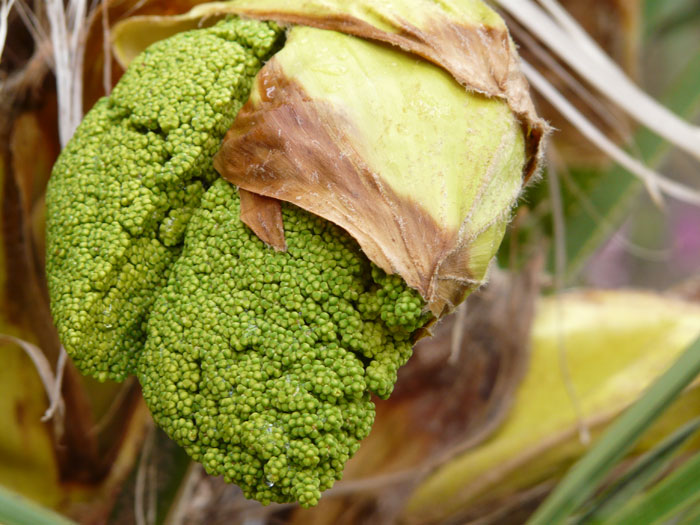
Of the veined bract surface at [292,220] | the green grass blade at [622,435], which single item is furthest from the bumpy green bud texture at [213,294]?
the green grass blade at [622,435]

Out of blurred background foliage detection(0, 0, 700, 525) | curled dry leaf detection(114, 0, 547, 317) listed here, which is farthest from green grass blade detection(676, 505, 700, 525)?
curled dry leaf detection(114, 0, 547, 317)

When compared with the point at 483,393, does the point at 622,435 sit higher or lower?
higher

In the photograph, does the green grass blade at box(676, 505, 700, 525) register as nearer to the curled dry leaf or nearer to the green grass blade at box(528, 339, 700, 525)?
the green grass blade at box(528, 339, 700, 525)

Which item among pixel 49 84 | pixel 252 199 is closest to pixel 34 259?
pixel 49 84

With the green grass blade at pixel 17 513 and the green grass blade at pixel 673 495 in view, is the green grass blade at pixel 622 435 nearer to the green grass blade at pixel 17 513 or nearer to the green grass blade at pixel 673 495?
the green grass blade at pixel 673 495

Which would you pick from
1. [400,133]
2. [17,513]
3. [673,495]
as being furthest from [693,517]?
[17,513]

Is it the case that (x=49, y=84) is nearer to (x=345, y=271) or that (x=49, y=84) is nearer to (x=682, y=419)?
(x=345, y=271)

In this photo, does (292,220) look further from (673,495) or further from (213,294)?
(673,495)
